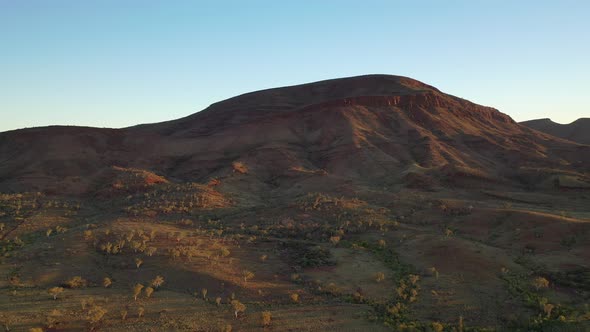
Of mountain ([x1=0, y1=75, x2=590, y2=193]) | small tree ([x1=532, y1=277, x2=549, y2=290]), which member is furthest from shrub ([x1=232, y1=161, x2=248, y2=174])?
small tree ([x1=532, y1=277, x2=549, y2=290])

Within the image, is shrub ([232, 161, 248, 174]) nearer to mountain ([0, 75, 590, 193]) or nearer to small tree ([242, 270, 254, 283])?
mountain ([0, 75, 590, 193])

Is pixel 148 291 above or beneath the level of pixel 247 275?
above

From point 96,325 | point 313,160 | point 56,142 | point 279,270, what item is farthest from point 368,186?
point 56,142

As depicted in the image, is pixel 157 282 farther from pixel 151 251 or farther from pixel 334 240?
pixel 334 240

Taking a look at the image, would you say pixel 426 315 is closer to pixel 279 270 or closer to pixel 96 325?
pixel 279 270

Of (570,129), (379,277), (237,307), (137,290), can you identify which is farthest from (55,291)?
(570,129)

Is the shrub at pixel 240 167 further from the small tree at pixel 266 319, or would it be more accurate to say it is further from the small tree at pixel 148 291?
the small tree at pixel 266 319
